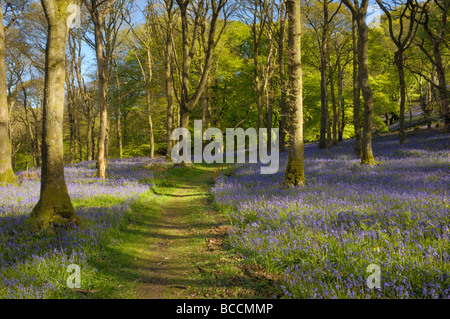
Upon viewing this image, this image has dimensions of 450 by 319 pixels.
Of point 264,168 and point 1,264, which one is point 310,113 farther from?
A: point 1,264

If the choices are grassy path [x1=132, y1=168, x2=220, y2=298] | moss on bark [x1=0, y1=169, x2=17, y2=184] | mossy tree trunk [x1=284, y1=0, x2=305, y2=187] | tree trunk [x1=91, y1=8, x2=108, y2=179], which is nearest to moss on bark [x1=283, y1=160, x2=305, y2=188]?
mossy tree trunk [x1=284, y1=0, x2=305, y2=187]

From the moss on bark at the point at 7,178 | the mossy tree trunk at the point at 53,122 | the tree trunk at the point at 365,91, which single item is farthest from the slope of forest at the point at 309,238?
the tree trunk at the point at 365,91

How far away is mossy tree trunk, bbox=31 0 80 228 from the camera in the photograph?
576cm

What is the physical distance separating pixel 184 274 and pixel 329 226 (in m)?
2.88

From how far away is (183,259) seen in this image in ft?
17.2

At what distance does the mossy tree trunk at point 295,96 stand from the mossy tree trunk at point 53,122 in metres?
6.60

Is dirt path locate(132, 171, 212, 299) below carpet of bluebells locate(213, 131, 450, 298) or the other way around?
below

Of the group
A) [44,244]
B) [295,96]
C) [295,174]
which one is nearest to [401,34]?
[295,96]

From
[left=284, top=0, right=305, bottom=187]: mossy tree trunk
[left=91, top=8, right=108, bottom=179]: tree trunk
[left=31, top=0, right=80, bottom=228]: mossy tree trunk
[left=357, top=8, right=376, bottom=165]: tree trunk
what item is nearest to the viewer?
[left=31, top=0, right=80, bottom=228]: mossy tree trunk

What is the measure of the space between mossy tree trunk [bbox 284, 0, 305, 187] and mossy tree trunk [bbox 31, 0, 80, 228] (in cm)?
660

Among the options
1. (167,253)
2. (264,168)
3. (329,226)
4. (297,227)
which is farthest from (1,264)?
(264,168)

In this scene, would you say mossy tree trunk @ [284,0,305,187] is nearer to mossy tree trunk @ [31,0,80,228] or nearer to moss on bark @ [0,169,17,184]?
mossy tree trunk @ [31,0,80,228]

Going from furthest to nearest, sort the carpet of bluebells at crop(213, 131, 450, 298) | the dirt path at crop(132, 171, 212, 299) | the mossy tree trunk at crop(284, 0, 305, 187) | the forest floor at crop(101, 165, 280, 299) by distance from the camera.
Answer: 1. the mossy tree trunk at crop(284, 0, 305, 187)
2. the dirt path at crop(132, 171, 212, 299)
3. the forest floor at crop(101, 165, 280, 299)
4. the carpet of bluebells at crop(213, 131, 450, 298)

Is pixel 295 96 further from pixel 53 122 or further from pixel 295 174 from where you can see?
pixel 53 122
